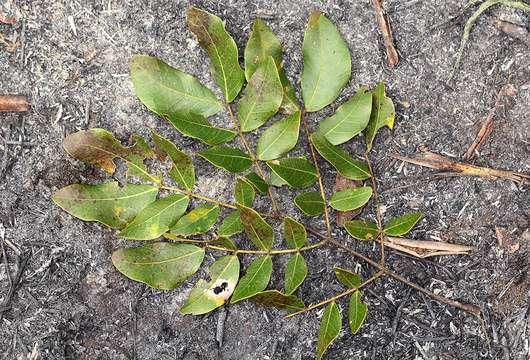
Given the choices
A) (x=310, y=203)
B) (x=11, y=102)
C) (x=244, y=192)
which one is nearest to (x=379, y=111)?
(x=310, y=203)

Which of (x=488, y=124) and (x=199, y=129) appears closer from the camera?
(x=199, y=129)

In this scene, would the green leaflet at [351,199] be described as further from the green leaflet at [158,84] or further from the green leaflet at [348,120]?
the green leaflet at [158,84]

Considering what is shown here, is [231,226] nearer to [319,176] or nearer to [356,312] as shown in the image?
[319,176]

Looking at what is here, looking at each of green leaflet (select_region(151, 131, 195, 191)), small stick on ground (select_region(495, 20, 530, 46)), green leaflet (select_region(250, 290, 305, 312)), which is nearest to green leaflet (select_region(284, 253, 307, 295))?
green leaflet (select_region(250, 290, 305, 312))

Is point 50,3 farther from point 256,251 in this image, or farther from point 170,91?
point 256,251

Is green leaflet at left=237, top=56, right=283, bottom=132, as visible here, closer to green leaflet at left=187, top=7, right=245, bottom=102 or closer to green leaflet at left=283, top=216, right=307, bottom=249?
green leaflet at left=187, top=7, right=245, bottom=102

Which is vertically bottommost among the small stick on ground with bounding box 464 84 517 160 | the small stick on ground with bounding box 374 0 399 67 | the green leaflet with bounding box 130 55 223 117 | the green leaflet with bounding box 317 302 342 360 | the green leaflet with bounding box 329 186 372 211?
the green leaflet with bounding box 317 302 342 360
